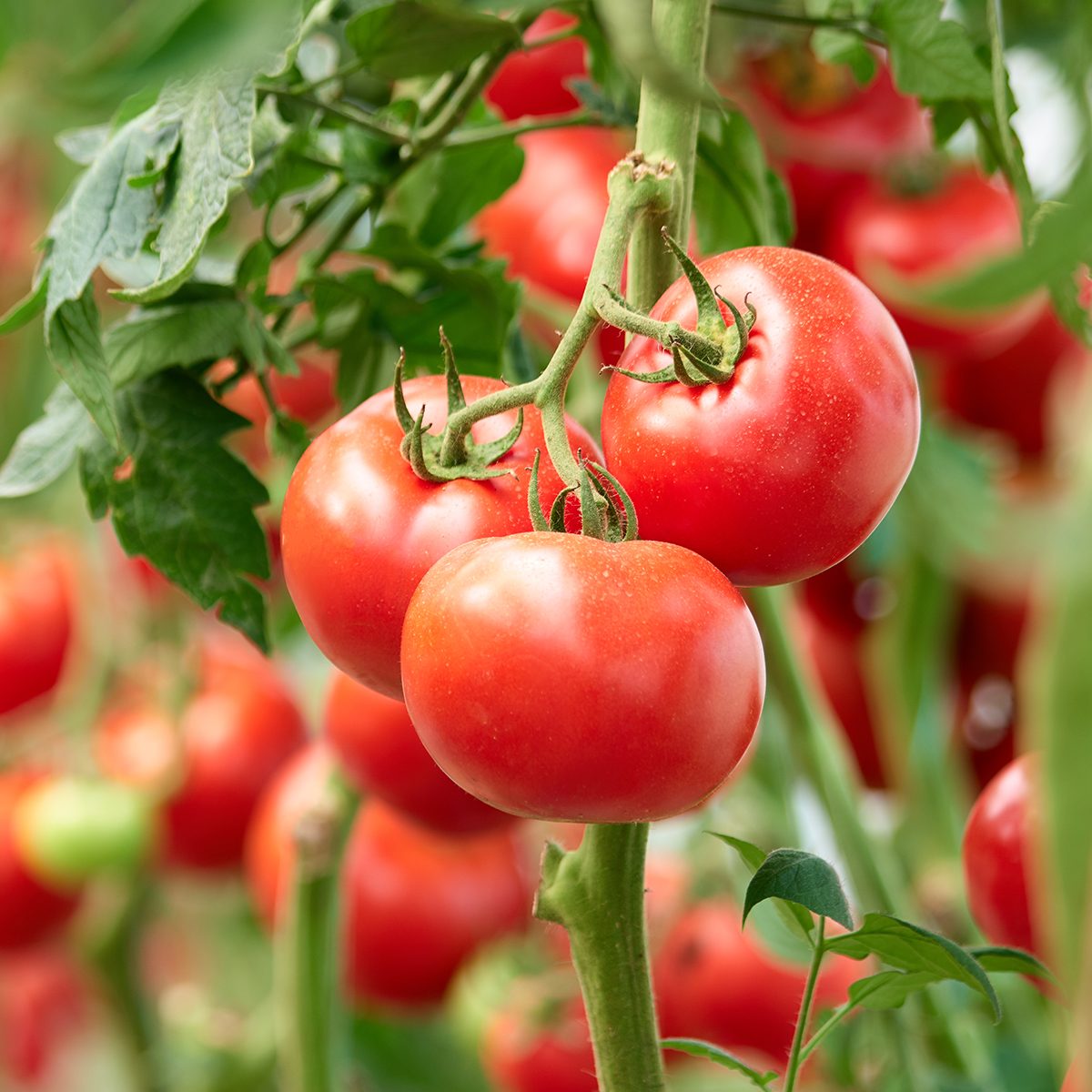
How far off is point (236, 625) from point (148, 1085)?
667mm

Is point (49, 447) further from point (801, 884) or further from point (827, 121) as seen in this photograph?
point (827, 121)

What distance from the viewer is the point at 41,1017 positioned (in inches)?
47.2

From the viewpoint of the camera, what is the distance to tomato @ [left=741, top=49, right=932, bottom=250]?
0.75 metres

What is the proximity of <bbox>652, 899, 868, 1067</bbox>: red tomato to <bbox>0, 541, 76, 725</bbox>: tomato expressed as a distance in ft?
1.49

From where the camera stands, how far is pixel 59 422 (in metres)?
0.42

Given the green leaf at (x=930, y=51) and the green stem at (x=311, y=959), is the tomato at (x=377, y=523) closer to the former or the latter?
the green leaf at (x=930, y=51)

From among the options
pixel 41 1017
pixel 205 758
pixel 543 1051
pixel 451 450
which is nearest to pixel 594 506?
pixel 451 450

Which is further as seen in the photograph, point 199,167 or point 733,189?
point 733,189

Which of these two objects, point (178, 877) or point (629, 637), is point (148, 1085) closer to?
point (178, 877)

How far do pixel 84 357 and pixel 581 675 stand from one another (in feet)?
0.52

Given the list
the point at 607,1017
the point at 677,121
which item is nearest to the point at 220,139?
the point at 677,121

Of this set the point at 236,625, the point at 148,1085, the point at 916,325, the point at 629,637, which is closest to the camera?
the point at 629,637

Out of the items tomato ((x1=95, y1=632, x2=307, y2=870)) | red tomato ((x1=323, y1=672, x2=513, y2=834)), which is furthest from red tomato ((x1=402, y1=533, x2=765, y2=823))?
tomato ((x1=95, y1=632, x2=307, y2=870))

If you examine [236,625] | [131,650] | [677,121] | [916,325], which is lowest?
[131,650]
